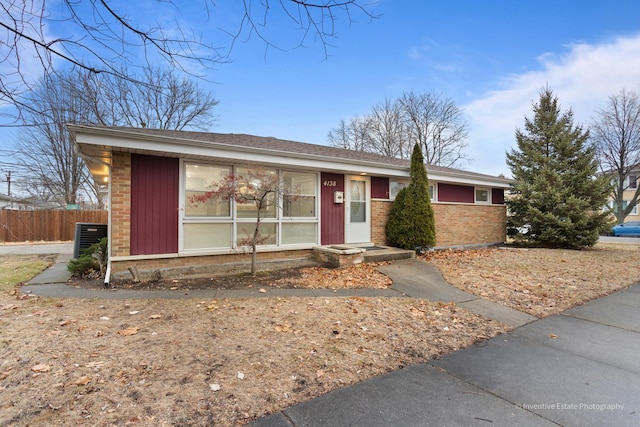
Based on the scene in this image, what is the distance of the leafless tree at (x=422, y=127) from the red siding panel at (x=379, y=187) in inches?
743

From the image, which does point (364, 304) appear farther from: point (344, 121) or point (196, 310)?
point (344, 121)

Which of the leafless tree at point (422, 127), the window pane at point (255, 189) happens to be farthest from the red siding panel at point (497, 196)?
the leafless tree at point (422, 127)

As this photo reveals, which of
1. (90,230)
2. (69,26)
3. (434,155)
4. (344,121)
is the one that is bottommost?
(90,230)

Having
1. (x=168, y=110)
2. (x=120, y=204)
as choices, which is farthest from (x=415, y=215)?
(x=168, y=110)

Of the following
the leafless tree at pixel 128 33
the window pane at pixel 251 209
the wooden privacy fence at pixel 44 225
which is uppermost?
the leafless tree at pixel 128 33

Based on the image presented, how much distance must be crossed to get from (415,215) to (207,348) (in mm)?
7299

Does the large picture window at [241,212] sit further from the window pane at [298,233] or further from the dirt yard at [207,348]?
the dirt yard at [207,348]

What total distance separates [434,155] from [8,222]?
3008cm


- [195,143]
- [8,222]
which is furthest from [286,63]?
[8,222]

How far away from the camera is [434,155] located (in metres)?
28.3

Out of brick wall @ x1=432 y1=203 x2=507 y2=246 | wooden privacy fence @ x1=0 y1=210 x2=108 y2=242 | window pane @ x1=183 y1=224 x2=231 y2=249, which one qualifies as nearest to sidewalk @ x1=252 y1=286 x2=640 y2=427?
window pane @ x1=183 y1=224 x2=231 y2=249

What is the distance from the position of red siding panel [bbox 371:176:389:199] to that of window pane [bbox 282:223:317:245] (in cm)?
241

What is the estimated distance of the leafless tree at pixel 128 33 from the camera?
7.06ft

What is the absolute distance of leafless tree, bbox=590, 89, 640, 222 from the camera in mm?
22547
